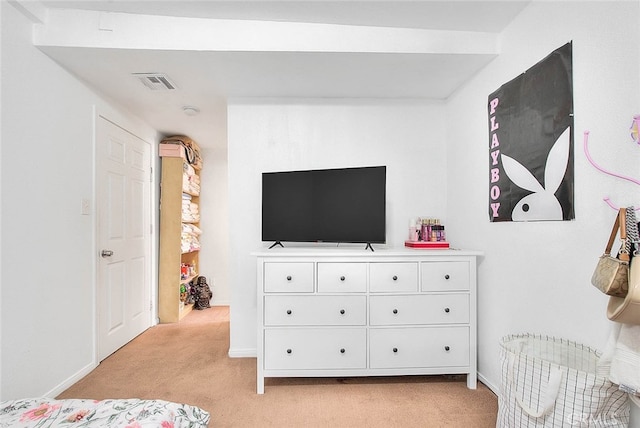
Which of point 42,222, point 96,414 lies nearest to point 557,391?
point 96,414

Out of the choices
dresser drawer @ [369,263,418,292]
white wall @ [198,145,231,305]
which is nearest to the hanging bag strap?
dresser drawer @ [369,263,418,292]

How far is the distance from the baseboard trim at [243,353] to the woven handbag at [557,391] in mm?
1893

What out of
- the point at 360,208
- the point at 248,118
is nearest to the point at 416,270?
the point at 360,208

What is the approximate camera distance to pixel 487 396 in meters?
2.25

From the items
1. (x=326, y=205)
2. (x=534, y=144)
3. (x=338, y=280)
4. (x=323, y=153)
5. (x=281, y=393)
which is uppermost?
(x=323, y=153)

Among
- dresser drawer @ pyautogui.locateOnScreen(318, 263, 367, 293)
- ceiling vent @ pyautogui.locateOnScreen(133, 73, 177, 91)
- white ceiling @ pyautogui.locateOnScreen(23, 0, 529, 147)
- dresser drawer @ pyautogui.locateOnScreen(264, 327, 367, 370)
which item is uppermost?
white ceiling @ pyautogui.locateOnScreen(23, 0, 529, 147)

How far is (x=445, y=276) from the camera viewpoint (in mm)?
2373

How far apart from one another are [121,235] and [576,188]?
11.1 feet

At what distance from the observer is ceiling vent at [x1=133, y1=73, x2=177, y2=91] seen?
8.22 ft

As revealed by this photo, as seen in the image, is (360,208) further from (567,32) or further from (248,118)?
(567,32)

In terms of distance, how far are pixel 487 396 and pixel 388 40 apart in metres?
2.35

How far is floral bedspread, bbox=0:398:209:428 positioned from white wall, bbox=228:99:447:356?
149 centimetres

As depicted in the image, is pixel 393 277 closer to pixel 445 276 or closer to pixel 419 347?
pixel 445 276

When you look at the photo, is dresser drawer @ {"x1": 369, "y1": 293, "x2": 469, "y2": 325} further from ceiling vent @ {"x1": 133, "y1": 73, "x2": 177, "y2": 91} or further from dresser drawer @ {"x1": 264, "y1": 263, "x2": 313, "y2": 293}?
ceiling vent @ {"x1": 133, "y1": 73, "x2": 177, "y2": 91}
